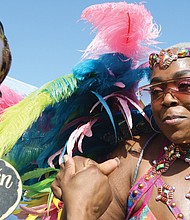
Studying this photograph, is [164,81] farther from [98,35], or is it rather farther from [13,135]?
[13,135]

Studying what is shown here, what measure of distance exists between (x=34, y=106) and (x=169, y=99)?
21.3 inches

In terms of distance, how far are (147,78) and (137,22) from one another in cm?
22

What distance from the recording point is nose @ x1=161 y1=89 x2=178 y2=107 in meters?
1.63

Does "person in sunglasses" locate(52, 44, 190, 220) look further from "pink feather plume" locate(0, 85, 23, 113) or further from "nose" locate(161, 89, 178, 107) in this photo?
"pink feather plume" locate(0, 85, 23, 113)

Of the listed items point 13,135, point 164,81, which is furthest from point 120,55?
point 13,135

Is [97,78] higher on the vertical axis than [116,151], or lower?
higher

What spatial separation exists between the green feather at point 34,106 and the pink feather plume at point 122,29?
149mm

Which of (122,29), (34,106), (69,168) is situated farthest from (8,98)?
(69,168)

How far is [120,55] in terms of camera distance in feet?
6.15

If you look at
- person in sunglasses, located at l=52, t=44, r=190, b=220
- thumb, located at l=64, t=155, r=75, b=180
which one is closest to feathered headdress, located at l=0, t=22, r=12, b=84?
thumb, located at l=64, t=155, r=75, b=180

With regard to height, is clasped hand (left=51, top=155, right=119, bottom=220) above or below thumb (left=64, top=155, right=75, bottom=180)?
below

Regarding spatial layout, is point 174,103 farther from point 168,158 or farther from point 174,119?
point 168,158

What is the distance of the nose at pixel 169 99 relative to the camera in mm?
1631

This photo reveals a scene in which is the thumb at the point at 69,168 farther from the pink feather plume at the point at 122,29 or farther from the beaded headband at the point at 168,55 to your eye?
the pink feather plume at the point at 122,29
